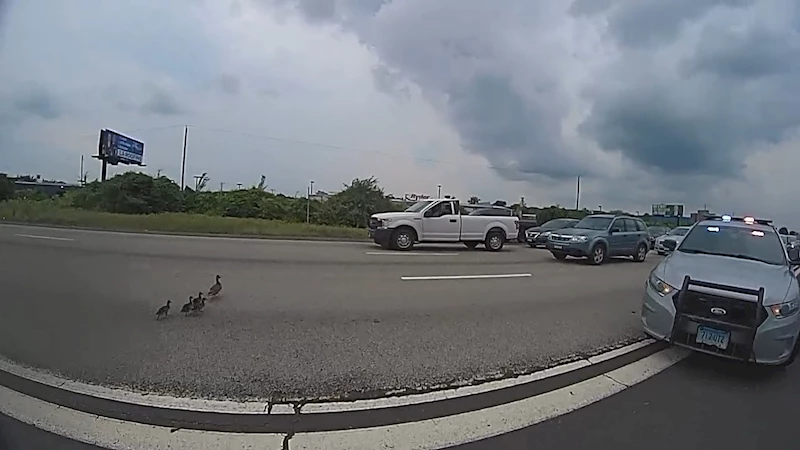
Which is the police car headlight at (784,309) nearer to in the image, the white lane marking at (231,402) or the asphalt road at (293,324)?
the asphalt road at (293,324)

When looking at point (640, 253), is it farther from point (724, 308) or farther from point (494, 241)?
point (724, 308)

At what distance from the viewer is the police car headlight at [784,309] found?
17.5ft

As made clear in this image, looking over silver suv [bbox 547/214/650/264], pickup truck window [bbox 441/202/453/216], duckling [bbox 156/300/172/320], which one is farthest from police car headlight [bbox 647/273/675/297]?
pickup truck window [bbox 441/202/453/216]

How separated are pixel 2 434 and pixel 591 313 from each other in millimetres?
7673

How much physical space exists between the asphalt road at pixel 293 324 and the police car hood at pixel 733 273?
3.84 feet

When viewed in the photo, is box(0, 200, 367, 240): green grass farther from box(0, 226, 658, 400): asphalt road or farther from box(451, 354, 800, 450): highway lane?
box(451, 354, 800, 450): highway lane

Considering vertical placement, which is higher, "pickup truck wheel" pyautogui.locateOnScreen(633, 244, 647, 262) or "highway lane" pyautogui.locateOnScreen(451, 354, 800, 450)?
"pickup truck wheel" pyautogui.locateOnScreen(633, 244, 647, 262)

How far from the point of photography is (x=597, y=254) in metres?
17.1

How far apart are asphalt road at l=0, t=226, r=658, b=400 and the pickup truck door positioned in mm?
5579

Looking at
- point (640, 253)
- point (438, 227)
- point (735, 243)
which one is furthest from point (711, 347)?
point (640, 253)

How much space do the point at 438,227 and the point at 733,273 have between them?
13.3 metres

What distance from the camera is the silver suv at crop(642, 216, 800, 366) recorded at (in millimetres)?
5250

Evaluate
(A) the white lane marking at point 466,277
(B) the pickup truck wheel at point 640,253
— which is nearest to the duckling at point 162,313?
(A) the white lane marking at point 466,277

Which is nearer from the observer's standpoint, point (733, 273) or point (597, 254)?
point (733, 273)
